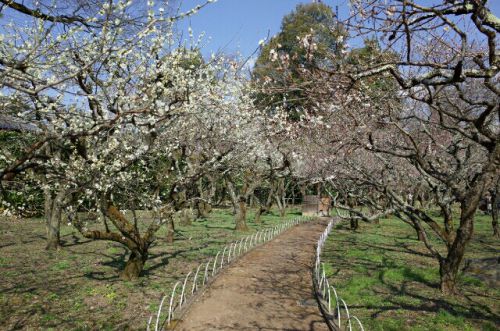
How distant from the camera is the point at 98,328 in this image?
27.6ft

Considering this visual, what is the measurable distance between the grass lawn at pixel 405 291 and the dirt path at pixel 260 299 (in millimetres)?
1150

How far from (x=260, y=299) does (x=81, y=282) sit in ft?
17.5

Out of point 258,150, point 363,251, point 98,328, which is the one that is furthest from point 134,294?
point 258,150

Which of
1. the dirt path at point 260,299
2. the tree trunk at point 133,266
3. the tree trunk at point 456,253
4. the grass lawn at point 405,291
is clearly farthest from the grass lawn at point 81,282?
the tree trunk at point 456,253

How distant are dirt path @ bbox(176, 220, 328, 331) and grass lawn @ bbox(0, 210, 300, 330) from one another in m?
1.32

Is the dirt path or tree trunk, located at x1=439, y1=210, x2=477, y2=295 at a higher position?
tree trunk, located at x1=439, y1=210, x2=477, y2=295

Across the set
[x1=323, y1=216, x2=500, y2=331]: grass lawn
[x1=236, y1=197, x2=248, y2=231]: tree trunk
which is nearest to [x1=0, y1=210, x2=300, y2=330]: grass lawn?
[x1=236, y1=197, x2=248, y2=231]: tree trunk

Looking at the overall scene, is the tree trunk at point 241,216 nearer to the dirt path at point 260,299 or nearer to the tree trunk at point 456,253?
the dirt path at point 260,299

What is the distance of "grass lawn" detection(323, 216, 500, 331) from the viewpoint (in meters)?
8.89

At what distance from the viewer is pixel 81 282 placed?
11.6 meters

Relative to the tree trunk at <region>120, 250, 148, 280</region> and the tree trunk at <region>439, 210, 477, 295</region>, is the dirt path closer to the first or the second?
the tree trunk at <region>120, 250, 148, 280</region>

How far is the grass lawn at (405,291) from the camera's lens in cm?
889

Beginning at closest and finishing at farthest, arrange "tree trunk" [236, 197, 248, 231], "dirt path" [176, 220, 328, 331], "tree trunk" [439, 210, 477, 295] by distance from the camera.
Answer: "dirt path" [176, 220, 328, 331] → "tree trunk" [439, 210, 477, 295] → "tree trunk" [236, 197, 248, 231]

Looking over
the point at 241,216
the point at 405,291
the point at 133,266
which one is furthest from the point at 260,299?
the point at 241,216
